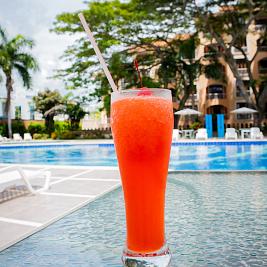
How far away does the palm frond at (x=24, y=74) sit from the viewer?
2781cm

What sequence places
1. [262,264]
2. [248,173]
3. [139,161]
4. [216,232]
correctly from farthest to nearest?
[248,173] < [216,232] < [262,264] < [139,161]

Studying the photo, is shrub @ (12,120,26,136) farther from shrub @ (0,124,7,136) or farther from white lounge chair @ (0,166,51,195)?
Answer: white lounge chair @ (0,166,51,195)

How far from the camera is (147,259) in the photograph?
4.84 feet

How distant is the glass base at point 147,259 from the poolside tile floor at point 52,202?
1.32 m

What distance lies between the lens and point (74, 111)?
106ft

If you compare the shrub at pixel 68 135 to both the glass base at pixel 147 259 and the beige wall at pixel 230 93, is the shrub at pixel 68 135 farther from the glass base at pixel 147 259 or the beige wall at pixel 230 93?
the glass base at pixel 147 259

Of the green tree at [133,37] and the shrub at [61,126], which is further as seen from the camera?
the shrub at [61,126]

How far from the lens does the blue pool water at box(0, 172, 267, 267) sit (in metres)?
2.12

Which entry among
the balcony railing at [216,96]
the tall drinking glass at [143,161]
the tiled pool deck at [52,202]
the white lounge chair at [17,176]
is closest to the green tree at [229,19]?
the balcony railing at [216,96]

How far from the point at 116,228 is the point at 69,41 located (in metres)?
24.0

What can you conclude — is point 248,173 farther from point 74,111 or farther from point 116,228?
point 74,111

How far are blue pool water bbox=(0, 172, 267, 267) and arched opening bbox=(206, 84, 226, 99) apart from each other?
3121 centimetres

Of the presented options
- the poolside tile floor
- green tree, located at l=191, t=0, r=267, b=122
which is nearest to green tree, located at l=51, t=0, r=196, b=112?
green tree, located at l=191, t=0, r=267, b=122

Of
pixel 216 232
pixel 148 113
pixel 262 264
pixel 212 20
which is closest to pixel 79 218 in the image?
pixel 216 232
